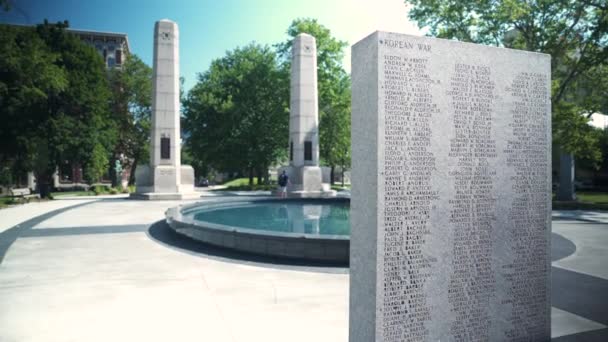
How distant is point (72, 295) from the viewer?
20.4 feet

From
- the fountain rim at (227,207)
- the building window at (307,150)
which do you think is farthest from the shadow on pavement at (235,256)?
the building window at (307,150)

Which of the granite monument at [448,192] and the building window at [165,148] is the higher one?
the building window at [165,148]

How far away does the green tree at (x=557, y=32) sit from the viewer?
2273 cm

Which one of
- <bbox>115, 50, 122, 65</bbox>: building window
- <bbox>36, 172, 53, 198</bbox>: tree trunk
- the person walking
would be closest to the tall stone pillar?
the person walking

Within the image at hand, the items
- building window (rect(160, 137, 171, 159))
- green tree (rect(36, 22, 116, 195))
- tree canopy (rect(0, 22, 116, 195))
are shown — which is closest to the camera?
tree canopy (rect(0, 22, 116, 195))

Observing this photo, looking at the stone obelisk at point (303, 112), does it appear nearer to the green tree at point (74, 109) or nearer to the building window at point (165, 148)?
the building window at point (165, 148)

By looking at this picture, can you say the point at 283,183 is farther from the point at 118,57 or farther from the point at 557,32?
the point at 118,57

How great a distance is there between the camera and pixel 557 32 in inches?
923

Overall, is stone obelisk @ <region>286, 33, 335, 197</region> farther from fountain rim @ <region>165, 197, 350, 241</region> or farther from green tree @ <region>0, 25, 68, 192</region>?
green tree @ <region>0, 25, 68, 192</region>

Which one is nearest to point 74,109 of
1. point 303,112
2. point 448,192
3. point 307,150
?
point 303,112

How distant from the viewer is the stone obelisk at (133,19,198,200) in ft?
87.9

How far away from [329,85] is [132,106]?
2671 cm

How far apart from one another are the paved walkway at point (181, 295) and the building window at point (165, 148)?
16660 mm

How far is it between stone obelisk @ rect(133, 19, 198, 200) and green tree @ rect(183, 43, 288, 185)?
47.8 ft
